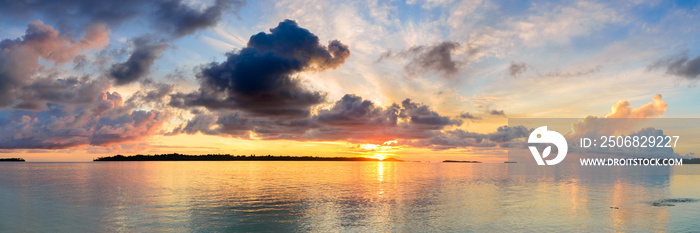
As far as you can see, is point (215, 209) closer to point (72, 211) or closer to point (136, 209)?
point (136, 209)

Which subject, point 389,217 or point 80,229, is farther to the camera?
A: point 389,217

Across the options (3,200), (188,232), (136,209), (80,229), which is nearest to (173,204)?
(136,209)

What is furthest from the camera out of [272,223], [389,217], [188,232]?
[389,217]

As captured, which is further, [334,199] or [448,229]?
[334,199]

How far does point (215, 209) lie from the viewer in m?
52.8

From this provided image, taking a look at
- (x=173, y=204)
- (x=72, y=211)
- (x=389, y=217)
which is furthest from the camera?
(x=173, y=204)

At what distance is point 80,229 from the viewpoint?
39.9 m

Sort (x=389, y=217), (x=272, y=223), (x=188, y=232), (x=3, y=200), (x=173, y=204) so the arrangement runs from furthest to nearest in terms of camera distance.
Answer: (x=3, y=200), (x=173, y=204), (x=389, y=217), (x=272, y=223), (x=188, y=232)

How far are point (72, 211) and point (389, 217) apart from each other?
41.8 meters

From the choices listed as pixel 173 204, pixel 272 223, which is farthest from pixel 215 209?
pixel 272 223

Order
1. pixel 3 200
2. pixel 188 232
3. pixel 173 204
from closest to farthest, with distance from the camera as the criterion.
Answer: pixel 188 232 < pixel 173 204 < pixel 3 200

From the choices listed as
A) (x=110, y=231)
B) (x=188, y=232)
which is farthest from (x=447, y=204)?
(x=110, y=231)

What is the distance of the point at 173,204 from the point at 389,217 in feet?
109

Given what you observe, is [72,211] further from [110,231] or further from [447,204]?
[447,204]
